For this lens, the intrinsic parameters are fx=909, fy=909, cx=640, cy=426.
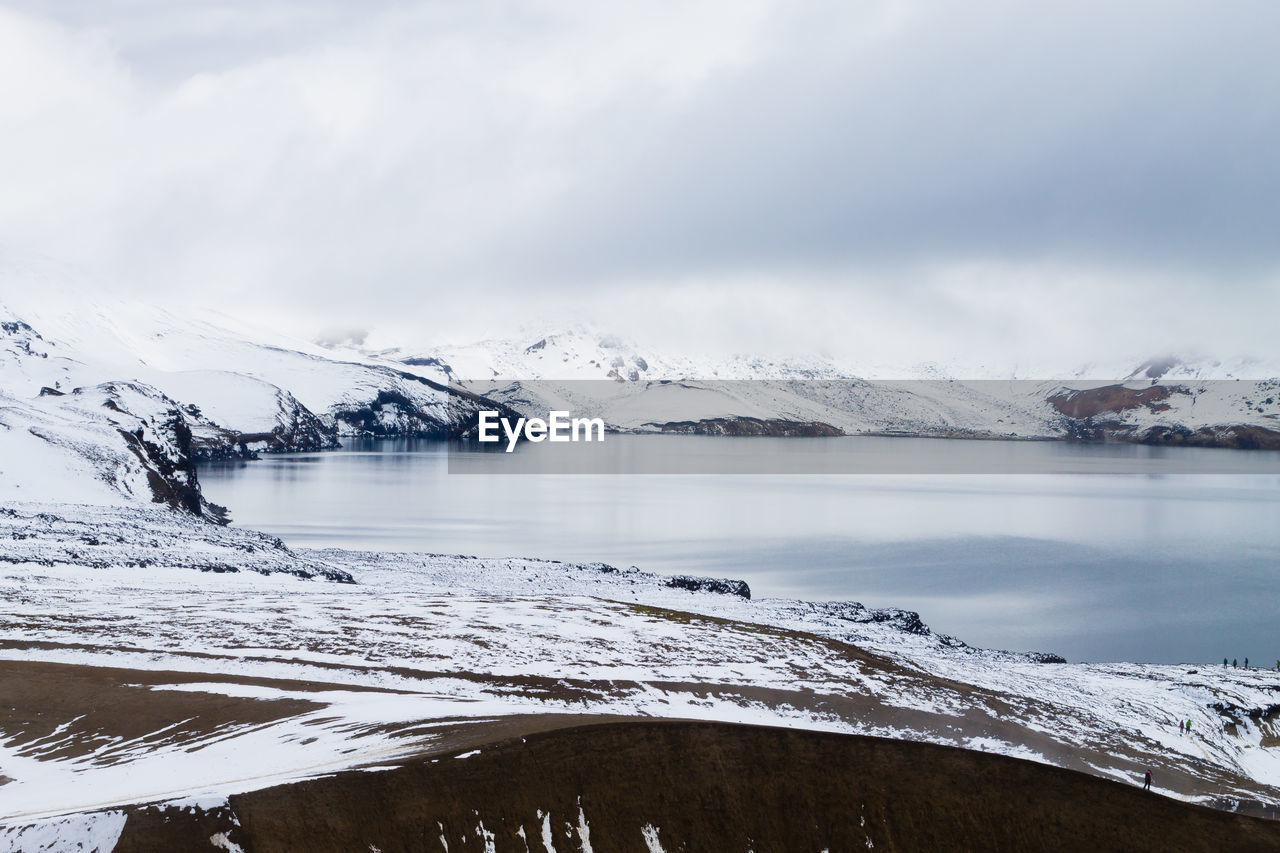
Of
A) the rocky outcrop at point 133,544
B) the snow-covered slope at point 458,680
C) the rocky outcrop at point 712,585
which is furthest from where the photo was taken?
the rocky outcrop at point 712,585

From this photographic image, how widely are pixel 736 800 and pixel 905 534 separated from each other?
5842 cm

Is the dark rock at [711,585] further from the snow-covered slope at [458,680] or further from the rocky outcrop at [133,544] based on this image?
the rocky outcrop at [133,544]

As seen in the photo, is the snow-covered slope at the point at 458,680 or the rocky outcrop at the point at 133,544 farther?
the rocky outcrop at the point at 133,544

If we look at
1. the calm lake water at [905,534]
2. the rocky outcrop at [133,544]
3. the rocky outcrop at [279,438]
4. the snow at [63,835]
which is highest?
the rocky outcrop at [279,438]

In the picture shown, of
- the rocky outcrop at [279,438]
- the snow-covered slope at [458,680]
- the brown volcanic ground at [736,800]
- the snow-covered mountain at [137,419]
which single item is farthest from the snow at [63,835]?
the rocky outcrop at [279,438]

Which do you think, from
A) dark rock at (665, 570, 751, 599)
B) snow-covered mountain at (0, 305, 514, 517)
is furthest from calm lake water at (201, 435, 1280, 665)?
snow-covered mountain at (0, 305, 514, 517)

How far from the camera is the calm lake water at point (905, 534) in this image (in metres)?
46.9

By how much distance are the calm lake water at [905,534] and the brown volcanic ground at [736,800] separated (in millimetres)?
23050

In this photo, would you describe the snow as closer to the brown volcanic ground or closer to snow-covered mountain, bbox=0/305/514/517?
the brown volcanic ground

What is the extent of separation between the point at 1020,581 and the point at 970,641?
16.2 m

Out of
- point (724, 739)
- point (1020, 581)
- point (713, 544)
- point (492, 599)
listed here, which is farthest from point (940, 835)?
point (713, 544)

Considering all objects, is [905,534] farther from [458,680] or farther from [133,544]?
[458,680]

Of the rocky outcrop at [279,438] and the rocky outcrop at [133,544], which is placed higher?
the rocky outcrop at [279,438]

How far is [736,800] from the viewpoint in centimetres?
1825
